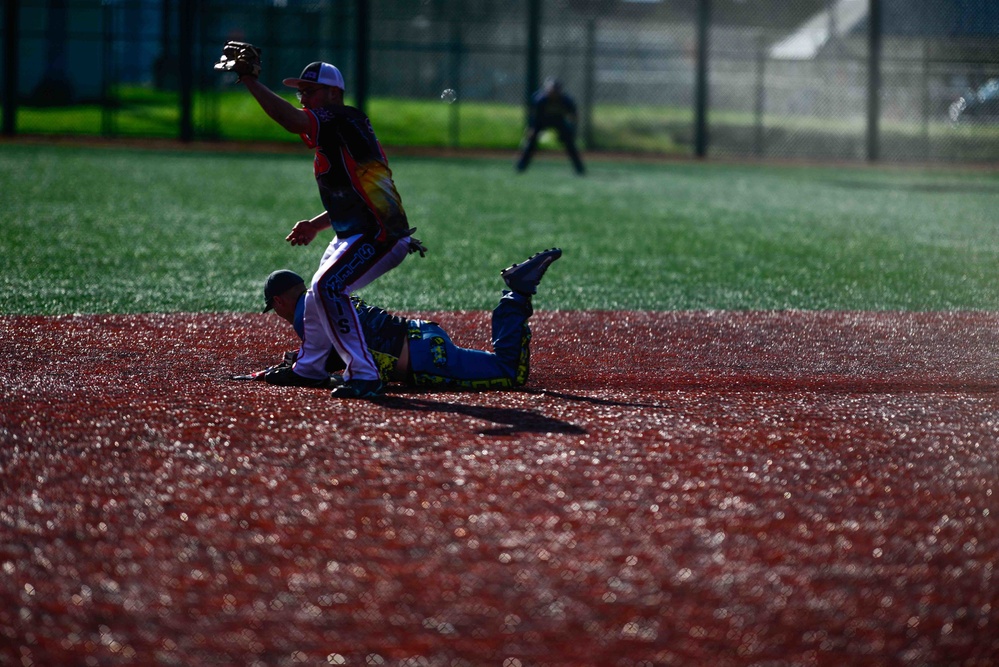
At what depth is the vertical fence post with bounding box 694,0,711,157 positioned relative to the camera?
28578 mm

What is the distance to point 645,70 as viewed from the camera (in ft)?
101

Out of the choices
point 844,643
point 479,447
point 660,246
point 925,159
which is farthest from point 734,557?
point 925,159

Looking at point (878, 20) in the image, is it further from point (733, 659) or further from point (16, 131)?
point (733, 659)

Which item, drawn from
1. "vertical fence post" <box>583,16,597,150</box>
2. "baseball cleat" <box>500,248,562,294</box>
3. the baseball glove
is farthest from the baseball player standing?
"vertical fence post" <box>583,16,597,150</box>

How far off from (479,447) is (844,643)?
1787 millimetres

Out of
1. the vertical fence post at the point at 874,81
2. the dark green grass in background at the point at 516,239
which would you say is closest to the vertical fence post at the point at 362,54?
the dark green grass in background at the point at 516,239

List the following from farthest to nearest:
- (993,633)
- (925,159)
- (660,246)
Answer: (925,159) < (660,246) < (993,633)

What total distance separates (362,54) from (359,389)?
23051 mm

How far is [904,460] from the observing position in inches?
172

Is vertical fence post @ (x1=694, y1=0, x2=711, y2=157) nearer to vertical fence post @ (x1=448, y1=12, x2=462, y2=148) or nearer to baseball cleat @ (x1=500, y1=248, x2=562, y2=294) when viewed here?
vertical fence post @ (x1=448, y1=12, x2=462, y2=148)

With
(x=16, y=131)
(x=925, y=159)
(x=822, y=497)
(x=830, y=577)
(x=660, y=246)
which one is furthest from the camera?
(x=925, y=159)

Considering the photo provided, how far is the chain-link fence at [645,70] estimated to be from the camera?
2903 centimetres

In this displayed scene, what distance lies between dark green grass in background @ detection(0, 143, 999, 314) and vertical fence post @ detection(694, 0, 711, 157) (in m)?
7.96

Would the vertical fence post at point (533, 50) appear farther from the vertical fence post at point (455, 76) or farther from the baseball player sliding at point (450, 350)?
the baseball player sliding at point (450, 350)
